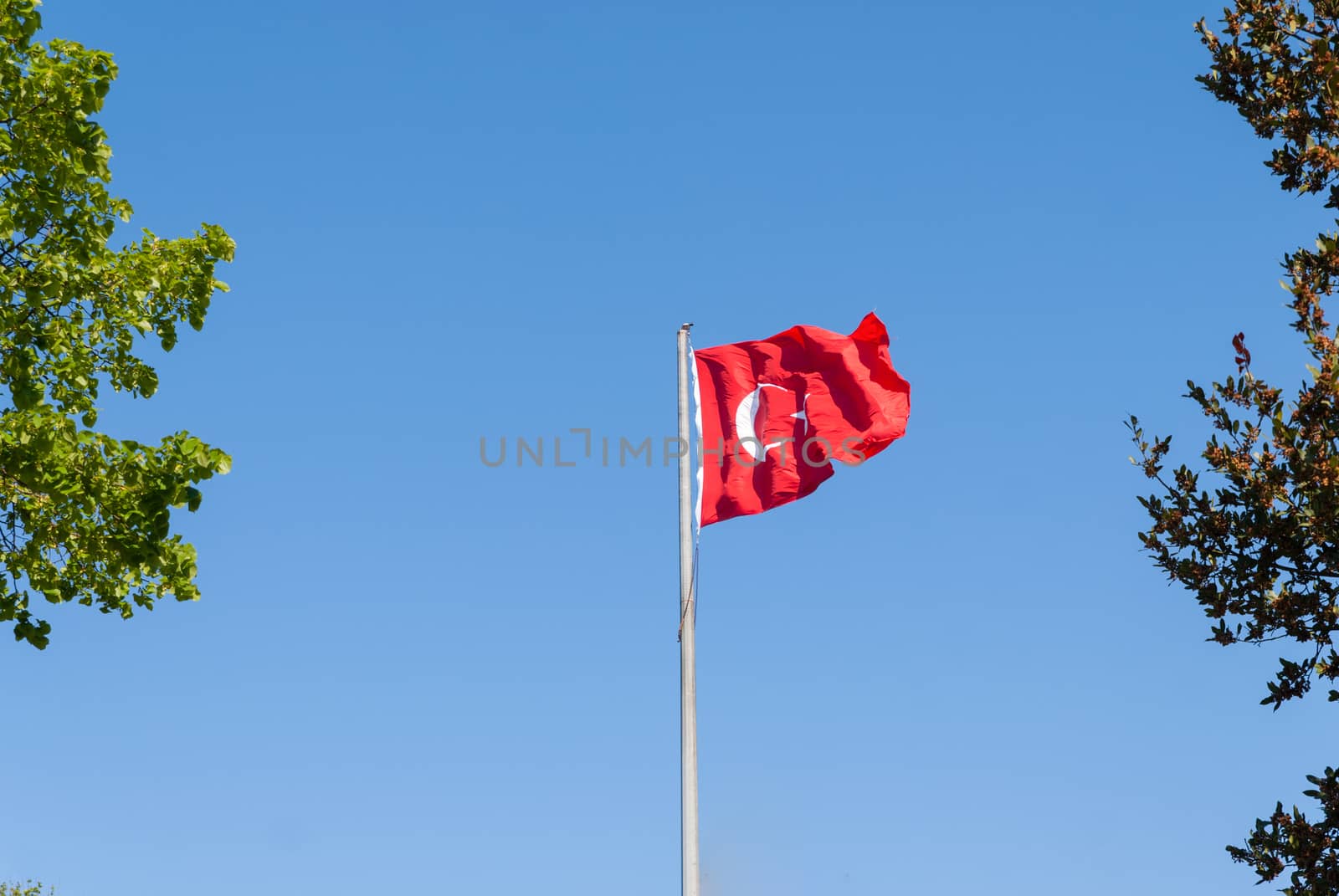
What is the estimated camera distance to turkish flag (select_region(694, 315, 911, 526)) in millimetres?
15023

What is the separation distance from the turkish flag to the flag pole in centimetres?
34

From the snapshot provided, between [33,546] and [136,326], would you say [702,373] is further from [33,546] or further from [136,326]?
[33,546]

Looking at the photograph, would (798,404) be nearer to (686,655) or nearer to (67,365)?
(686,655)

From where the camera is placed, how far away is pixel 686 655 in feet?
45.2

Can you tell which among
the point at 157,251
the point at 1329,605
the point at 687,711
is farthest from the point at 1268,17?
the point at 157,251

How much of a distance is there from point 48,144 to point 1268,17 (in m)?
10.5

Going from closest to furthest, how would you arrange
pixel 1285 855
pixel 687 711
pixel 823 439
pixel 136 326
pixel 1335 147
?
pixel 1285 855, pixel 1335 147, pixel 136 326, pixel 687 711, pixel 823 439

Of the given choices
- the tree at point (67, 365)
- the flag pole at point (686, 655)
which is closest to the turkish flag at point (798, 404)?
the flag pole at point (686, 655)

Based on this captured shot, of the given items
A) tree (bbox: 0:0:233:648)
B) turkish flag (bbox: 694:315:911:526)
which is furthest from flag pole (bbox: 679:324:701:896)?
tree (bbox: 0:0:233:648)

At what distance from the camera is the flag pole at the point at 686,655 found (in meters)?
12.9

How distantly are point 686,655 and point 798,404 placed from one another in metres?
3.35

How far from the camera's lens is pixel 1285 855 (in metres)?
9.73

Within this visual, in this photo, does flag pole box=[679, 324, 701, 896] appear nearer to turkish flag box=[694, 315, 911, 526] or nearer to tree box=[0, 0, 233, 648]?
turkish flag box=[694, 315, 911, 526]

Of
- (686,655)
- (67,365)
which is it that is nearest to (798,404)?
(686,655)
